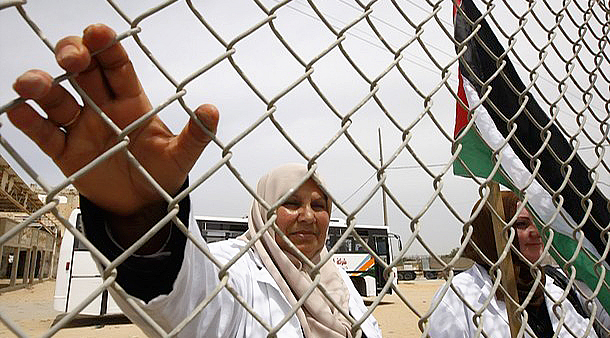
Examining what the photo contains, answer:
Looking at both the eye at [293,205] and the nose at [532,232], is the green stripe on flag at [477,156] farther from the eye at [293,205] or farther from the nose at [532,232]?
the eye at [293,205]

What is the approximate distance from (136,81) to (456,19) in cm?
126

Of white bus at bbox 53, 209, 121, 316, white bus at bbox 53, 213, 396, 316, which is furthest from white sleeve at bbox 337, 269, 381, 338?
white bus at bbox 53, 209, 121, 316

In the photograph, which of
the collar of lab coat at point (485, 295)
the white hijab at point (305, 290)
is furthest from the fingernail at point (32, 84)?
the collar of lab coat at point (485, 295)

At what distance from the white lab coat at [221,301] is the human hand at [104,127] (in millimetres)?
206

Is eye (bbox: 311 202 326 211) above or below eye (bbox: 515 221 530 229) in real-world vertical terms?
above

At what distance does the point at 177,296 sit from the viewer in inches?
42.2

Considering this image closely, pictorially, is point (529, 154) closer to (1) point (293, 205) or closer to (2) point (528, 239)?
(2) point (528, 239)

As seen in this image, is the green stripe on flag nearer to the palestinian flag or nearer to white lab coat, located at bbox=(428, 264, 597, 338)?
the palestinian flag

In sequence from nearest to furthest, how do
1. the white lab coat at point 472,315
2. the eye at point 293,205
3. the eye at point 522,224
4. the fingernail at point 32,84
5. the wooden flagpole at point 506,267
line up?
1. the fingernail at point 32,84
2. the wooden flagpole at point 506,267
3. the white lab coat at point 472,315
4. the eye at point 293,205
5. the eye at point 522,224

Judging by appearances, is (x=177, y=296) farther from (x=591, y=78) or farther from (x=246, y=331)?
(x=591, y=78)

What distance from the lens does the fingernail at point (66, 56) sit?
670 millimetres

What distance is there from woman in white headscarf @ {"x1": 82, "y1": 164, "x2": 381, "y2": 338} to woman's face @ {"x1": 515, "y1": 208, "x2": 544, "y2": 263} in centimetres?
86

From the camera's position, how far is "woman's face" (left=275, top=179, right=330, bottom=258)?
6.73 feet

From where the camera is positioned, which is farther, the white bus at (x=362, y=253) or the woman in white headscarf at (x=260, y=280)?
the white bus at (x=362, y=253)
